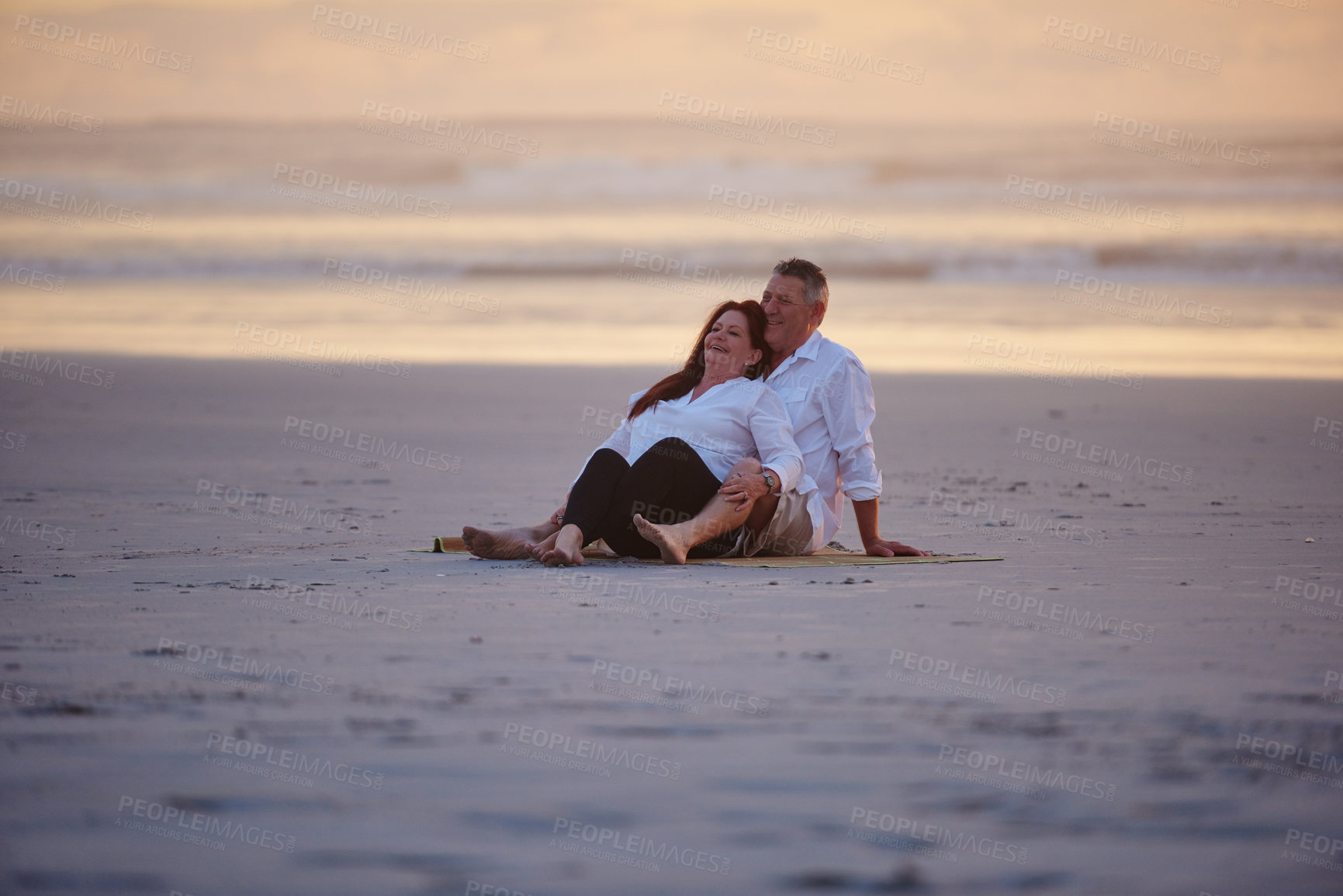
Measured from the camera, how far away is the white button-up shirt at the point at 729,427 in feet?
19.7

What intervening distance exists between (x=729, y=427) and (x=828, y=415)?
0.51 m

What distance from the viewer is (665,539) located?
224 inches

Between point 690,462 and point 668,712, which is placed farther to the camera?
point 690,462

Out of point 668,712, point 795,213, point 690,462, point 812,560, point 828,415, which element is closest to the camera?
point 668,712

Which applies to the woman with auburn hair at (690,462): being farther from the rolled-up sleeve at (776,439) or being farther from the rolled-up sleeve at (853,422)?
the rolled-up sleeve at (853,422)

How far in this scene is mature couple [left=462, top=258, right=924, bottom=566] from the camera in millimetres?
5891

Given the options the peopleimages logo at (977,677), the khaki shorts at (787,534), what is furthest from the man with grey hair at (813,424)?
the peopleimages logo at (977,677)

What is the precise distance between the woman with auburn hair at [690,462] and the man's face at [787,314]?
5 cm

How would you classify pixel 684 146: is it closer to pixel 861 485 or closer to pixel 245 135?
pixel 245 135

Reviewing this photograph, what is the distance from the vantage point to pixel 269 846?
2.83 meters

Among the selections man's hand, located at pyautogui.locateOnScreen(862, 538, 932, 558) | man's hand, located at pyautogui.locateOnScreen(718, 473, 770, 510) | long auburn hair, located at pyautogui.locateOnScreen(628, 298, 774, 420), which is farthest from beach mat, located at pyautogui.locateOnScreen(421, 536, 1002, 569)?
long auburn hair, located at pyautogui.locateOnScreen(628, 298, 774, 420)

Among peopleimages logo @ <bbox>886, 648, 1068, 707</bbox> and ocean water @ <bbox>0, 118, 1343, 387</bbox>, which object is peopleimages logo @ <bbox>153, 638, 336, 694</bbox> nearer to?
peopleimages logo @ <bbox>886, 648, 1068, 707</bbox>

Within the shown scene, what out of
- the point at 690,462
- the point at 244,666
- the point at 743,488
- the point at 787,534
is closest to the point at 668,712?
the point at 244,666

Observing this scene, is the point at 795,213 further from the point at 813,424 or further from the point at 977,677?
the point at 977,677
